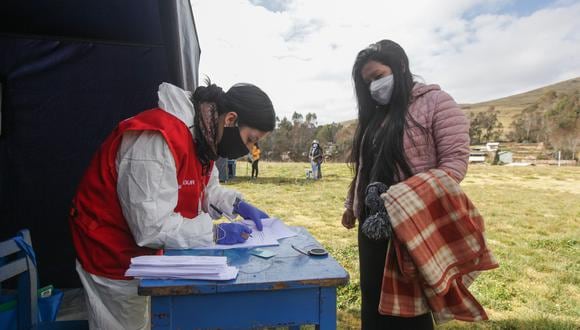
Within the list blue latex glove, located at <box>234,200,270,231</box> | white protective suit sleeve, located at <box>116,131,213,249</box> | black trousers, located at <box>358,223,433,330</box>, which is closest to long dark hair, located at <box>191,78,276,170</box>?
white protective suit sleeve, located at <box>116,131,213,249</box>

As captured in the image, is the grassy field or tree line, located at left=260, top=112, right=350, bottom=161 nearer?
the grassy field

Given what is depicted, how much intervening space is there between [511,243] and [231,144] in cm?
556

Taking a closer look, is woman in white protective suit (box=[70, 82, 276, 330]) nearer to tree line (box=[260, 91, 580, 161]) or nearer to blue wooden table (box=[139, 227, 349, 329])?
blue wooden table (box=[139, 227, 349, 329])

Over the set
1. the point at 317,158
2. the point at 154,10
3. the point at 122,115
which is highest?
the point at 154,10

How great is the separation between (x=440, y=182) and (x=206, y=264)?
92cm

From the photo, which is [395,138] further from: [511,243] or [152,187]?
[511,243]

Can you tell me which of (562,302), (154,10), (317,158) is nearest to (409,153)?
(154,10)

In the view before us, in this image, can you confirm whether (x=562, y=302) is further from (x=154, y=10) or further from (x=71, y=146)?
(x=71, y=146)

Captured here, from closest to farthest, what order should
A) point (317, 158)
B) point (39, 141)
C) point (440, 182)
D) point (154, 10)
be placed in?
point (440, 182) → point (154, 10) → point (39, 141) → point (317, 158)

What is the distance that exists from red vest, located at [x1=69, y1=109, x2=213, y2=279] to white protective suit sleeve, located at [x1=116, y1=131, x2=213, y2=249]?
3.1 inches

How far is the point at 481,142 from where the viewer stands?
143 feet

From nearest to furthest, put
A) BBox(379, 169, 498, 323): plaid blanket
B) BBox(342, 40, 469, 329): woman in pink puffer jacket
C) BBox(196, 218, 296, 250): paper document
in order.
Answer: BBox(379, 169, 498, 323): plaid blanket → BBox(196, 218, 296, 250): paper document → BBox(342, 40, 469, 329): woman in pink puffer jacket

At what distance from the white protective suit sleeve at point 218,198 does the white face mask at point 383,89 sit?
947mm

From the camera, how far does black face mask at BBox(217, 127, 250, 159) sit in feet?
5.75
